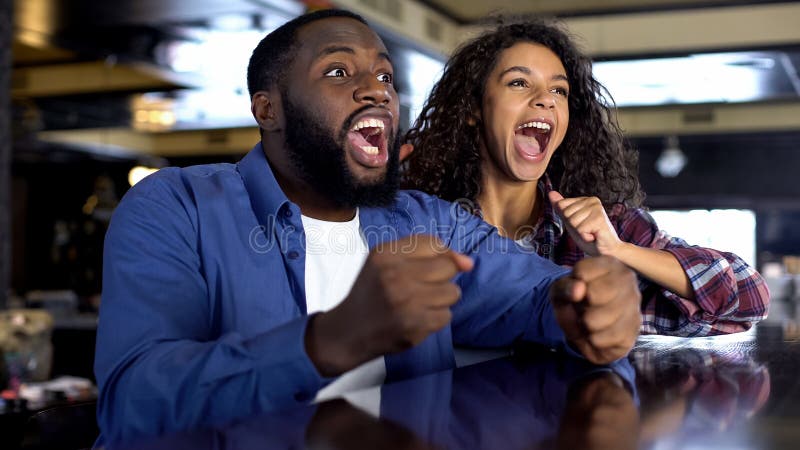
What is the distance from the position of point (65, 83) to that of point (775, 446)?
30.7 feet

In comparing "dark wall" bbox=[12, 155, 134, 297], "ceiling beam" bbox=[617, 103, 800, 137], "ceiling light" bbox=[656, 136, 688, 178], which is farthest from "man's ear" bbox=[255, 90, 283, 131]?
"dark wall" bbox=[12, 155, 134, 297]

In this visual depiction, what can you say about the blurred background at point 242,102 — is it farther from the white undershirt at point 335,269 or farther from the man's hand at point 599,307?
the man's hand at point 599,307

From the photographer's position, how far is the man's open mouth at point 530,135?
203 cm

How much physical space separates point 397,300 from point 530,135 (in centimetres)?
131

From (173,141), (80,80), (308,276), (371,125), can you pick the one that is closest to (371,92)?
(371,125)

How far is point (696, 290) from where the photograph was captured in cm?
167

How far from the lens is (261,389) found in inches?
37.5

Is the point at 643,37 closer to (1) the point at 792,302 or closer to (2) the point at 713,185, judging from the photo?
(1) the point at 792,302

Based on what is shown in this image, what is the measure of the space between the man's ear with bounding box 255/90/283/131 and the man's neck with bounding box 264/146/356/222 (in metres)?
0.05

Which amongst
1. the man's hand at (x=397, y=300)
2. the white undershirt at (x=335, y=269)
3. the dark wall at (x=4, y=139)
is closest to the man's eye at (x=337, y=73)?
the white undershirt at (x=335, y=269)

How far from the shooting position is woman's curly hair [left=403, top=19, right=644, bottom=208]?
2.13 m

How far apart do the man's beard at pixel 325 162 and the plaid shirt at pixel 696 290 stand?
62 centimetres

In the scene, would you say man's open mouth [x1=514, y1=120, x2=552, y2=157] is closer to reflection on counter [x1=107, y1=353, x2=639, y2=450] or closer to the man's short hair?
the man's short hair

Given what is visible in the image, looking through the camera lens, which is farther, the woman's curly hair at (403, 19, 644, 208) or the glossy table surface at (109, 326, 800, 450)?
the woman's curly hair at (403, 19, 644, 208)
